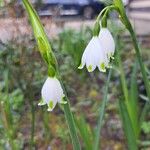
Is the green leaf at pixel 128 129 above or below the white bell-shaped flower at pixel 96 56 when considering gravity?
below

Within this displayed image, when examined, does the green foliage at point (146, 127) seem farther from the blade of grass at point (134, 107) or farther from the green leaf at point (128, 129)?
the green leaf at point (128, 129)

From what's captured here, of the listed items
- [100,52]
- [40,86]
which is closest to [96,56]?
[100,52]

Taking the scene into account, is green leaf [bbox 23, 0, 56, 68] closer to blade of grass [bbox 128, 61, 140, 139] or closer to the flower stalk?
the flower stalk

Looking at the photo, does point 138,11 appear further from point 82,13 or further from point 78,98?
point 78,98

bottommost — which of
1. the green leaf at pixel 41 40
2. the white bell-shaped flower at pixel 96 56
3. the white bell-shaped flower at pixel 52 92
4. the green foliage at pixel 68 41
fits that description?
the green foliage at pixel 68 41

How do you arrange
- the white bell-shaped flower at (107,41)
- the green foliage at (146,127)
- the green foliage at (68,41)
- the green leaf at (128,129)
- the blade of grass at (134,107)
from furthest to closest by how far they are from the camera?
the green foliage at (68,41) < the green foliage at (146,127) < the blade of grass at (134,107) < the green leaf at (128,129) < the white bell-shaped flower at (107,41)

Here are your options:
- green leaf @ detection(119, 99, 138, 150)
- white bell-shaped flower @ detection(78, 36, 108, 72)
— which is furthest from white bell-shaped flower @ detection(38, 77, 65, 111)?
green leaf @ detection(119, 99, 138, 150)

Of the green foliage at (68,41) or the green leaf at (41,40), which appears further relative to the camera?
the green foliage at (68,41)

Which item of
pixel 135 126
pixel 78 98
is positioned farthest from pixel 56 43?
pixel 135 126

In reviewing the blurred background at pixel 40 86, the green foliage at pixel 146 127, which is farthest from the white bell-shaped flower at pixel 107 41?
the green foliage at pixel 146 127
